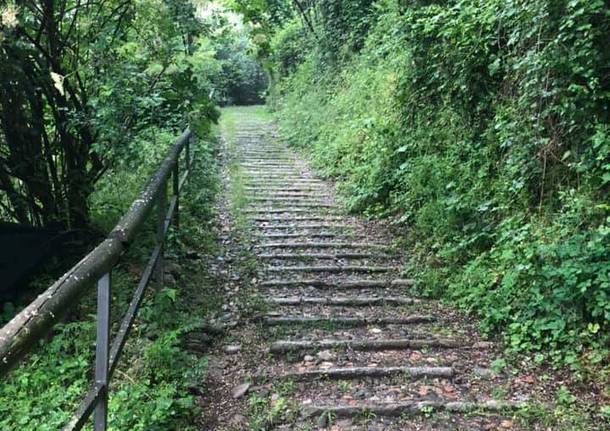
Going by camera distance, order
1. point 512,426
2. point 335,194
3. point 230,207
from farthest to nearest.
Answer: point 335,194 → point 230,207 → point 512,426

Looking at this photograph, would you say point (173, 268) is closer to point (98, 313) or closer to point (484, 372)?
point (484, 372)

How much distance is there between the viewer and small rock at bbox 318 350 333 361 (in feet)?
12.4

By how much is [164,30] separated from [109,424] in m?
3.62

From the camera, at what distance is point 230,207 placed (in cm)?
759

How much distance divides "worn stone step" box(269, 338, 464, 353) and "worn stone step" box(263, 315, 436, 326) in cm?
33

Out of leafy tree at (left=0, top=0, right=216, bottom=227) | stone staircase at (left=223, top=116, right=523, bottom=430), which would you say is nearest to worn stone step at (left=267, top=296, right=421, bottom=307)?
stone staircase at (left=223, top=116, right=523, bottom=430)

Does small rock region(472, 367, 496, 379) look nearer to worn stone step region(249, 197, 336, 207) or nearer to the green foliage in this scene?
the green foliage

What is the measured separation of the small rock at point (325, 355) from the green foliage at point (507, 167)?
126 cm

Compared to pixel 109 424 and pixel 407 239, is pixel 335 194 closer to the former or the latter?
pixel 407 239

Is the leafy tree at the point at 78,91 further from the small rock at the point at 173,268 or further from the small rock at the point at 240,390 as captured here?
the small rock at the point at 240,390

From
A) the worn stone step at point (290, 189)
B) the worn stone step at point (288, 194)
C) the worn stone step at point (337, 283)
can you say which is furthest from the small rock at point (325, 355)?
the worn stone step at point (290, 189)

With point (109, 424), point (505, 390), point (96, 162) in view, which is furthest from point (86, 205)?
point (505, 390)

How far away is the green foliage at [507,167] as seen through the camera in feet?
12.7

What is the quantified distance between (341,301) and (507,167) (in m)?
1.93
